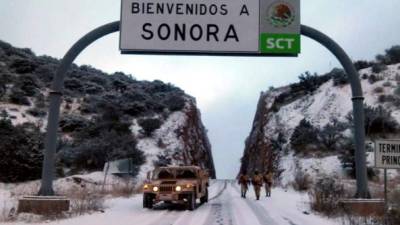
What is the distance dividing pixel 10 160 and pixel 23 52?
38.3m

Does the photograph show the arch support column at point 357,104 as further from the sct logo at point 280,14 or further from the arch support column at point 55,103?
the arch support column at point 55,103

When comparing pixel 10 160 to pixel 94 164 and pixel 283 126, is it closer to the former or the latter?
pixel 94 164

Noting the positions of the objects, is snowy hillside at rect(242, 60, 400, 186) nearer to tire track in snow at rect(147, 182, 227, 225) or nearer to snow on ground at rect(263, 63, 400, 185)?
snow on ground at rect(263, 63, 400, 185)

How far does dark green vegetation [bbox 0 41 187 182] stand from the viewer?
37000 mm

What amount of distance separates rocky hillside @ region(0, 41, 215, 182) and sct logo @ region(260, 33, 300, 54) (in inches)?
864

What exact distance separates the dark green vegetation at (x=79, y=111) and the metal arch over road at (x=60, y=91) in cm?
1747

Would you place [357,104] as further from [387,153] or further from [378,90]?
[378,90]

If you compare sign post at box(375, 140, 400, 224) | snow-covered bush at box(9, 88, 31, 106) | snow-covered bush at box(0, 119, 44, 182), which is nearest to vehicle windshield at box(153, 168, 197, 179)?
sign post at box(375, 140, 400, 224)

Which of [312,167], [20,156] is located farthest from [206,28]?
[312,167]

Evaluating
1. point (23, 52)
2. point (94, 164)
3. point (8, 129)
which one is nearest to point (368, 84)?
point (94, 164)

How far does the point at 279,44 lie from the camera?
17406 millimetres

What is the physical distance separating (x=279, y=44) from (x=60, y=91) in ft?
22.8

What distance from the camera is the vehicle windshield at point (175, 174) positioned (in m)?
23.7

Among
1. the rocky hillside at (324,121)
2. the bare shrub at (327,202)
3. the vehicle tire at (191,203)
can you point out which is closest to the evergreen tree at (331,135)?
the rocky hillside at (324,121)
